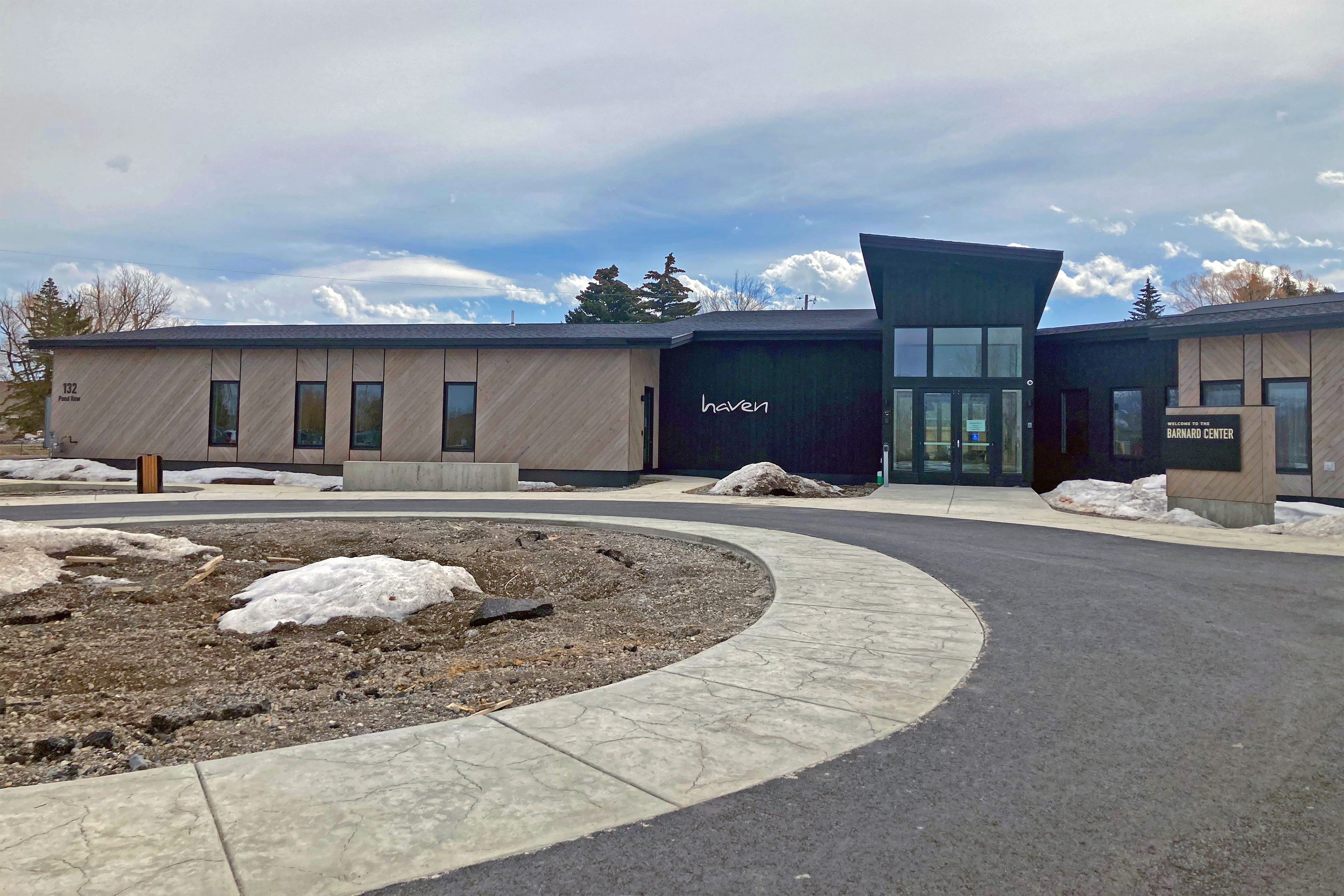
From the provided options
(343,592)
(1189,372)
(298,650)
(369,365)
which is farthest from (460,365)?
(1189,372)

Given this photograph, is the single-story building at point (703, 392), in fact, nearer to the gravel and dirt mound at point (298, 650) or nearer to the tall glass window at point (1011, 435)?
the tall glass window at point (1011, 435)

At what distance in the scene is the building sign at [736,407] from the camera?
77.6ft

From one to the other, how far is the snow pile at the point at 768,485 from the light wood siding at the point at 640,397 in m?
3.46

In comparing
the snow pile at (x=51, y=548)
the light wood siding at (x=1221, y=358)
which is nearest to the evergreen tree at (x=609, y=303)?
the light wood siding at (x=1221, y=358)

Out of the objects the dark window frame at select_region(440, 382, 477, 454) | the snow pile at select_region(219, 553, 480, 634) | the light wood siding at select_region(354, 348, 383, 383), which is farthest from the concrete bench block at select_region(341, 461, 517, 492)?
the snow pile at select_region(219, 553, 480, 634)

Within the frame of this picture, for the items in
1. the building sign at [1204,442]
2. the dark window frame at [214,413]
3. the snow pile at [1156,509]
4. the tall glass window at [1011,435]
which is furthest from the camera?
the dark window frame at [214,413]

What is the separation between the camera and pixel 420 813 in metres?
2.92

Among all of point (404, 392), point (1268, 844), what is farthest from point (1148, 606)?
point (404, 392)

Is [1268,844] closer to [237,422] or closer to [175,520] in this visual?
[175,520]

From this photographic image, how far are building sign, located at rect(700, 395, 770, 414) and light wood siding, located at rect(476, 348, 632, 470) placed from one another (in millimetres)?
3690

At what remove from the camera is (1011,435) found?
20953mm

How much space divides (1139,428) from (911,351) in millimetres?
6126

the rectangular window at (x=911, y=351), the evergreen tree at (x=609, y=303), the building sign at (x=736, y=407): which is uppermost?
the evergreen tree at (x=609, y=303)

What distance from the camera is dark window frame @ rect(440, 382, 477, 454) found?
72.5 feet
